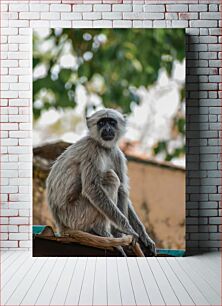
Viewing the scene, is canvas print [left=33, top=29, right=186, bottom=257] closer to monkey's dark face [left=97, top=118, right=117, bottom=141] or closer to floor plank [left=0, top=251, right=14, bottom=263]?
monkey's dark face [left=97, top=118, right=117, bottom=141]

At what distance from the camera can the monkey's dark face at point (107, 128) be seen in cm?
517

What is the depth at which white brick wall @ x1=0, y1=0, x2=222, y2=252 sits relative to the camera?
545 cm

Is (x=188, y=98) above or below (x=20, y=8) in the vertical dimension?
below

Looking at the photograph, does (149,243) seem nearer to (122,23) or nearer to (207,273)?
(207,273)

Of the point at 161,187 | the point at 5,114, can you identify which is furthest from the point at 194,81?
the point at 5,114

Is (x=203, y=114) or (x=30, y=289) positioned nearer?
(x=30, y=289)

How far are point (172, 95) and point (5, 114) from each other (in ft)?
4.80

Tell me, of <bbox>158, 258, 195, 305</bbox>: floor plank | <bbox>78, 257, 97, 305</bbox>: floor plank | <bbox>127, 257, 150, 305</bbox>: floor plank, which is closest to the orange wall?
<bbox>158, 258, 195, 305</bbox>: floor plank

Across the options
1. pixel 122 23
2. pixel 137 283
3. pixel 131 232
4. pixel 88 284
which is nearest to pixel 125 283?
pixel 137 283

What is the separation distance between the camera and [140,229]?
5262 millimetres

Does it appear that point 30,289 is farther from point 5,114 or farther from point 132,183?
point 5,114

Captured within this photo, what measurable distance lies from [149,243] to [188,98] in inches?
51.6

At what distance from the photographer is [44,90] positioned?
17.6ft

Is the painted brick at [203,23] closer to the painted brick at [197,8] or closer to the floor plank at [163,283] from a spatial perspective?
the painted brick at [197,8]
